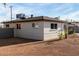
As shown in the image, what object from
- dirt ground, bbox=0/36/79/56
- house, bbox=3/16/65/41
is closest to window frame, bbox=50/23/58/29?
house, bbox=3/16/65/41

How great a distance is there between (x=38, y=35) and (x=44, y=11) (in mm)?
3084

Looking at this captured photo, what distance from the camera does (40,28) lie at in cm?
1731

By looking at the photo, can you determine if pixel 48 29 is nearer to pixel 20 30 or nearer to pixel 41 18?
pixel 41 18

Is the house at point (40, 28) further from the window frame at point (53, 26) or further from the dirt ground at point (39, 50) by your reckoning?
the dirt ground at point (39, 50)

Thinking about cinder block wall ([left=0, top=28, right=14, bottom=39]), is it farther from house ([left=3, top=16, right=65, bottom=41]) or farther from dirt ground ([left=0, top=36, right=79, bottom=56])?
dirt ground ([left=0, top=36, right=79, bottom=56])

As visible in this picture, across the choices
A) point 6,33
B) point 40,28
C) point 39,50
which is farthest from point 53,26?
point 39,50

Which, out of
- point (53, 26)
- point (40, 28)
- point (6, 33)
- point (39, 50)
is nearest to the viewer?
point (39, 50)

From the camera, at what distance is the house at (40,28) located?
56.4ft

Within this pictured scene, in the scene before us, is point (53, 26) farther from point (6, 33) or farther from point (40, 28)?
point (6, 33)

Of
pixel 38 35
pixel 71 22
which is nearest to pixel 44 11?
pixel 38 35

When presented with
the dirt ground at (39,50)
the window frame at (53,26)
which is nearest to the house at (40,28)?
the window frame at (53,26)

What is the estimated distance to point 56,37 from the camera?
62.0 feet

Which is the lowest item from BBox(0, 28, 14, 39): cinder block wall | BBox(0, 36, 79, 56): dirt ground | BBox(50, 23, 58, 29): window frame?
BBox(0, 36, 79, 56): dirt ground

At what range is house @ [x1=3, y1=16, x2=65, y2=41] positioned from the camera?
17.2 m
